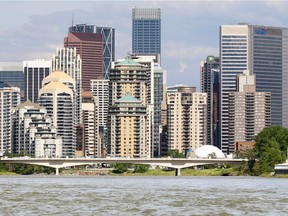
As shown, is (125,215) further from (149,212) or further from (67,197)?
(67,197)

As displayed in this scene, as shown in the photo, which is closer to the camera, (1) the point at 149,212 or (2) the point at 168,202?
(1) the point at 149,212

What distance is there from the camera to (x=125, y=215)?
90375 mm

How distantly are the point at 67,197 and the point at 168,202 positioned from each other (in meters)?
12.3

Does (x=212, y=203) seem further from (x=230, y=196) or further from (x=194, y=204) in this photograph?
(x=230, y=196)

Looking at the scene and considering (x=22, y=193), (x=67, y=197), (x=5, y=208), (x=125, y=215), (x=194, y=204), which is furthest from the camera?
(x=22, y=193)

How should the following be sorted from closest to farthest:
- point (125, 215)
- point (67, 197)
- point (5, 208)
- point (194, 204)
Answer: point (125, 215), point (5, 208), point (194, 204), point (67, 197)

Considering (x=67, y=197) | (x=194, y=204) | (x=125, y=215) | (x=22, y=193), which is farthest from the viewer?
(x=22, y=193)

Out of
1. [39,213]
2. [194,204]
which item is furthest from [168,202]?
[39,213]

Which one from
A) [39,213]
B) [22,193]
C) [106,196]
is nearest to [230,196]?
[106,196]

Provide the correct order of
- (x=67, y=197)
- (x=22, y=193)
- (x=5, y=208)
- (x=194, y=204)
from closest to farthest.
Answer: (x=5, y=208), (x=194, y=204), (x=67, y=197), (x=22, y=193)

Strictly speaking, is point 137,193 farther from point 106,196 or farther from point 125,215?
point 125,215

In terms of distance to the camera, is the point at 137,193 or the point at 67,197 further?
the point at 137,193

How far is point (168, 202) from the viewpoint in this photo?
106 metres

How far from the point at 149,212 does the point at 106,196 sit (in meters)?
24.7
